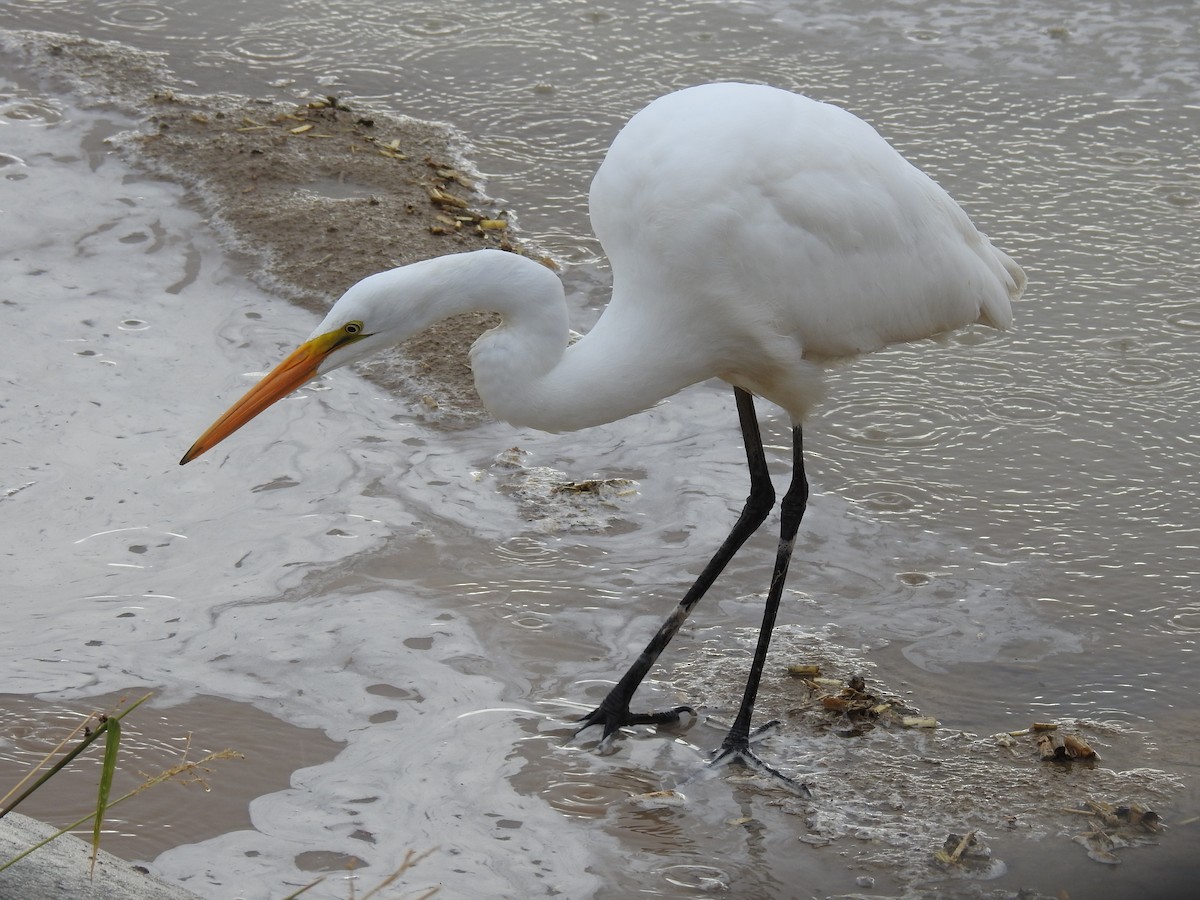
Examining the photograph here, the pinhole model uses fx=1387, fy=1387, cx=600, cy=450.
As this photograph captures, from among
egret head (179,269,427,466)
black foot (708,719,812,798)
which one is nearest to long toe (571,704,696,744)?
black foot (708,719,812,798)

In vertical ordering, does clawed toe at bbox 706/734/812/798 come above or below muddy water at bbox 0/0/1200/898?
below

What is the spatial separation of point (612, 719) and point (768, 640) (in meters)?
0.45

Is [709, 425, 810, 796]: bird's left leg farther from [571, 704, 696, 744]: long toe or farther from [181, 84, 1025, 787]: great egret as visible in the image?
[571, 704, 696, 744]: long toe

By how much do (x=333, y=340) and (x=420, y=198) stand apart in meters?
2.99

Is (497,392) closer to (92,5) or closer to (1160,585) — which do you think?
(1160,585)

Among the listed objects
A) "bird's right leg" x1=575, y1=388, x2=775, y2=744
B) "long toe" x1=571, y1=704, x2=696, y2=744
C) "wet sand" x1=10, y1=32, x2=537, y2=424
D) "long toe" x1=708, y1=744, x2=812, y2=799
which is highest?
"wet sand" x1=10, y1=32, x2=537, y2=424

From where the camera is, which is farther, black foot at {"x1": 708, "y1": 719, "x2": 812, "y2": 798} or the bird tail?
the bird tail

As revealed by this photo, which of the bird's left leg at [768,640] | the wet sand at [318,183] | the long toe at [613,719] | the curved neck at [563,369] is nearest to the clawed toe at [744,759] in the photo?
the bird's left leg at [768,640]

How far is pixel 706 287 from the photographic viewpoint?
3.28 metres

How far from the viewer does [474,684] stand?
3623mm

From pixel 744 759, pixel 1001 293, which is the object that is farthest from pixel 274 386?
pixel 1001 293

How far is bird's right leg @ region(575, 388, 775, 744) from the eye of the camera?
3.54 metres

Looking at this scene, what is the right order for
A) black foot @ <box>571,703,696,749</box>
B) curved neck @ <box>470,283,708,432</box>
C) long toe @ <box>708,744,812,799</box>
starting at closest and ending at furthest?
curved neck @ <box>470,283,708,432</box>
long toe @ <box>708,744,812,799</box>
black foot @ <box>571,703,696,749</box>

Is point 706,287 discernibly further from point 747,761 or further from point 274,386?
point 747,761
